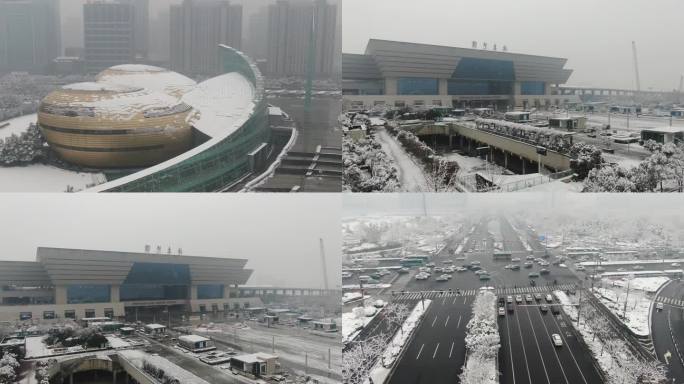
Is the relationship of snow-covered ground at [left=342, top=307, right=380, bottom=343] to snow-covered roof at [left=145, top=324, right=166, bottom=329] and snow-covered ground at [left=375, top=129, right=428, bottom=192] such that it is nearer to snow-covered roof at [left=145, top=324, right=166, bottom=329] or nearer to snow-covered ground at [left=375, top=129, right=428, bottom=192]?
snow-covered ground at [left=375, top=129, right=428, bottom=192]

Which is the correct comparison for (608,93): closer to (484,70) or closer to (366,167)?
(484,70)

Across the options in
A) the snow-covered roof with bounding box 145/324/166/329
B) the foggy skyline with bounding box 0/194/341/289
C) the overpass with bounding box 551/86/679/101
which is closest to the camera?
the foggy skyline with bounding box 0/194/341/289

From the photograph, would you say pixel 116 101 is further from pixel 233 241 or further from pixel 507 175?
pixel 507 175

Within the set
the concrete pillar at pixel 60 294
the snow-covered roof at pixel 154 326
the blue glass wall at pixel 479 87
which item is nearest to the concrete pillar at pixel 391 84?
the blue glass wall at pixel 479 87

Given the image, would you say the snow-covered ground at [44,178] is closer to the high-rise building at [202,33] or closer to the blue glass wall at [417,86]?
the high-rise building at [202,33]

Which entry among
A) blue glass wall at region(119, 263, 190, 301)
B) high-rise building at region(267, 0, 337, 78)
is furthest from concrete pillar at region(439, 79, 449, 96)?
blue glass wall at region(119, 263, 190, 301)
